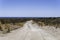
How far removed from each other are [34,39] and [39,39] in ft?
1.83

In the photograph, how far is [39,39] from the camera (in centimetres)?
1584

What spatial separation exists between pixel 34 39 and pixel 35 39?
0.11 metres

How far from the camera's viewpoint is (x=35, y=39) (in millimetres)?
15758

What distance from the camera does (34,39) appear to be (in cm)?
1575

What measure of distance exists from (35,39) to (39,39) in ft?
1.47
